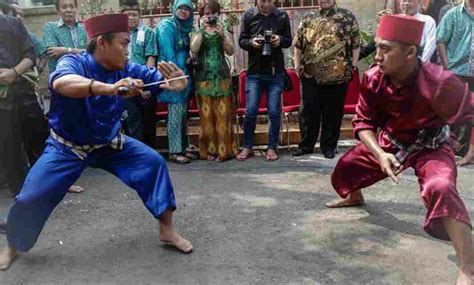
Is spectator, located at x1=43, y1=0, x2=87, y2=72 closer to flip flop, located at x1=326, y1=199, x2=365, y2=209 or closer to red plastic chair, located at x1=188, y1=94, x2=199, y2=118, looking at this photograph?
red plastic chair, located at x1=188, y1=94, x2=199, y2=118

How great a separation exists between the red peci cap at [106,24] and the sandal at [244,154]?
3021 mm

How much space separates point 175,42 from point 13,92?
188 cm

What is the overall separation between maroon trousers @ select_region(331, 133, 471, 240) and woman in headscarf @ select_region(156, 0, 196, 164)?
245 cm

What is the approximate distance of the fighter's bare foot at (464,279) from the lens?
351 cm

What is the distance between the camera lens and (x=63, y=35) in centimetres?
616

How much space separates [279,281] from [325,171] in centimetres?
272

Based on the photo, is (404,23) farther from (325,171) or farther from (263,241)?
(325,171)

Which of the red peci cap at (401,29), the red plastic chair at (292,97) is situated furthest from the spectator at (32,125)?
the red peci cap at (401,29)

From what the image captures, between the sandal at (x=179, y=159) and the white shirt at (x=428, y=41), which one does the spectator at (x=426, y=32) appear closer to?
the white shirt at (x=428, y=41)

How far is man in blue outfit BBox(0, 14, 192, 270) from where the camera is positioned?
3959 mm

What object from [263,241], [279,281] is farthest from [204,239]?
[279,281]

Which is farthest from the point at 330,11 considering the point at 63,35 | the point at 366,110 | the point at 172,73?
the point at 172,73

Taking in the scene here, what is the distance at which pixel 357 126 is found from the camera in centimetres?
431

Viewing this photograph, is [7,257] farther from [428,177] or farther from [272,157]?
[272,157]
